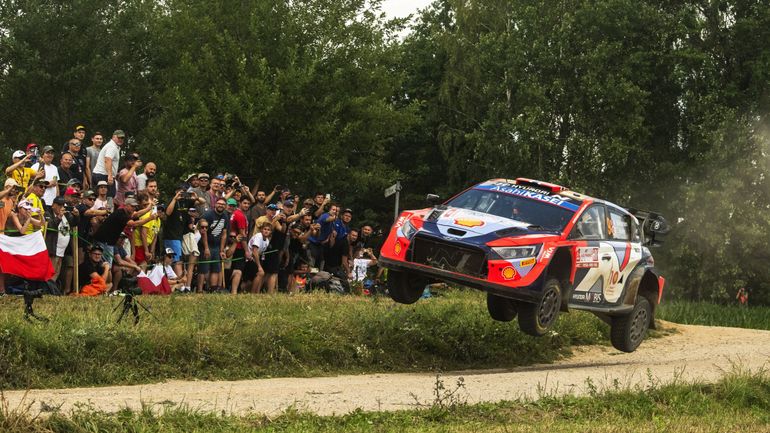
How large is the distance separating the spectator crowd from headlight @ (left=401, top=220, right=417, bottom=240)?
518 cm

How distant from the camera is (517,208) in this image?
708 inches

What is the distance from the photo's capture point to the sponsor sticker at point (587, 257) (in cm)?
1766

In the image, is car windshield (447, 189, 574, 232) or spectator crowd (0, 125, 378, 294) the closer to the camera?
car windshield (447, 189, 574, 232)

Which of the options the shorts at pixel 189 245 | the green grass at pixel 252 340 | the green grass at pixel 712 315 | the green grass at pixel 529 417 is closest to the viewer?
the green grass at pixel 529 417

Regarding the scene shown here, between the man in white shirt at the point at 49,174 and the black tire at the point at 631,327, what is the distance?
9.39 meters

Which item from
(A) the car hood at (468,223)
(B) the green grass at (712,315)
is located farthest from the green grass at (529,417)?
(B) the green grass at (712,315)

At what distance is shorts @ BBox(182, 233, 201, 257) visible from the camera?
22.1 meters

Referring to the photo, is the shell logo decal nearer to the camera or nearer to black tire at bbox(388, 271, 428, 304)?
black tire at bbox(388, 271, 428, 304)

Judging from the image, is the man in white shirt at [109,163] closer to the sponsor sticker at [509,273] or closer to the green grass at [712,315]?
the sponsor sticker at [509,273]

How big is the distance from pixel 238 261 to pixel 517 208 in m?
7.36

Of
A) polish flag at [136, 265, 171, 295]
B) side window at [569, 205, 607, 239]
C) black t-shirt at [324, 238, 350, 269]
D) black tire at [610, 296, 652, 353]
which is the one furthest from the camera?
black t-shirt at [324, 238, 350, 269]

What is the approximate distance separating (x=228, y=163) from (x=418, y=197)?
997 inches

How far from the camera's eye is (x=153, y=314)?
17.6 metres

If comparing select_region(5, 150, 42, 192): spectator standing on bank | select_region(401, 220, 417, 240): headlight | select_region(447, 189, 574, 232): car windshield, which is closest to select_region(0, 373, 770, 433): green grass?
select_region(447, 189, 574, 232): car windshield
